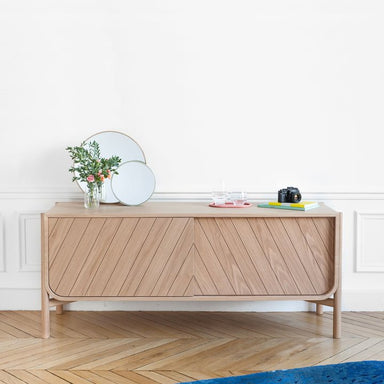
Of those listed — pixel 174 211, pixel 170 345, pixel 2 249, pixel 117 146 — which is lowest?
pixel 170 345

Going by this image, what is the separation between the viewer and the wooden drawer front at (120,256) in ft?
10.2

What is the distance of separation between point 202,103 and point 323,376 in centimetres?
170

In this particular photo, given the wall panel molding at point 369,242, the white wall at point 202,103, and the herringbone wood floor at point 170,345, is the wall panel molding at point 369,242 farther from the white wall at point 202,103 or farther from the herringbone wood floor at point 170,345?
the herringbone wood floor at point 170,345

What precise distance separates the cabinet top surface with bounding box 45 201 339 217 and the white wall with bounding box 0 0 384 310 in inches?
12.2

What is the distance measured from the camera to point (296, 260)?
313cm

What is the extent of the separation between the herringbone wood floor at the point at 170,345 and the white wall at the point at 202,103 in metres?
0.18

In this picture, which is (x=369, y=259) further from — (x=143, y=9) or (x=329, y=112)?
(x=143, y=9)

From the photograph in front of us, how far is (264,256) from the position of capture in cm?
313

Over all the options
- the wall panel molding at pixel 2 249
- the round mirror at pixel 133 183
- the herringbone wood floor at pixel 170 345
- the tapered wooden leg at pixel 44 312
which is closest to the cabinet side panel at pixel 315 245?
the herringbone wood floor at pixel 170 345

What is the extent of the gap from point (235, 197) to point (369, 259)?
0.91 metres

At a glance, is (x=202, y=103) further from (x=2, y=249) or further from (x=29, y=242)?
(x=2, y=249)

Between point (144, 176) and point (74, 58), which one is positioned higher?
point (74, 58)

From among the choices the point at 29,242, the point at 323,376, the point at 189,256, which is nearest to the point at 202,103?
the point at 189,256

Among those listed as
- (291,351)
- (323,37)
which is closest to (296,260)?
(291,351)
